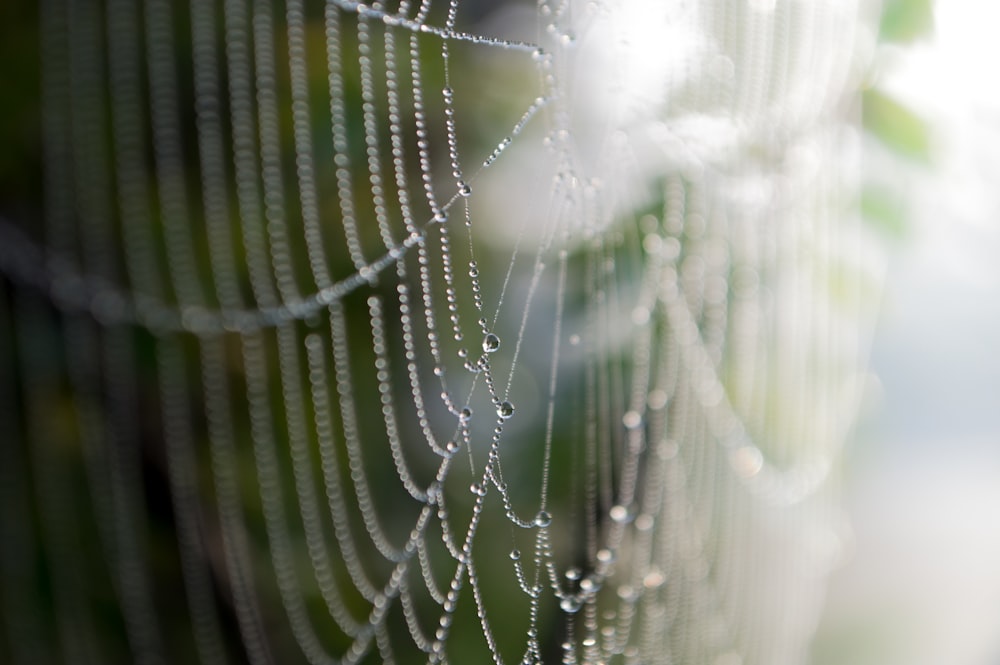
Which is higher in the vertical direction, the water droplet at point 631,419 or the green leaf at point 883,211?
the green leaf at point 883,211

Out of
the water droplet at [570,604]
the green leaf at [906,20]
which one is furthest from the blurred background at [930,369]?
the water droplet at [570,604]

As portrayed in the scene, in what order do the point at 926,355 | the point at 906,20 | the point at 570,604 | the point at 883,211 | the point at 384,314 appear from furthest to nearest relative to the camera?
the point at 926,355
the point at 883,211
the point at 906,20
the point at 384,314
the point at 570,604

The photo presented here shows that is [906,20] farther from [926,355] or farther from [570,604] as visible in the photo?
[570,604]

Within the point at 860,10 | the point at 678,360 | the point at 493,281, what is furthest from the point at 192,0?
the point at 860,10

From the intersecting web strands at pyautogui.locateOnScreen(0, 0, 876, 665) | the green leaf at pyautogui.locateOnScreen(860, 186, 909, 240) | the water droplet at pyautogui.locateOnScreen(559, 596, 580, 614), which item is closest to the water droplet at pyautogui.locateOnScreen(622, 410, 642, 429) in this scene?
the intersecting web strands at pyautogui.locateOnScreen(0, 0, 876, 665)

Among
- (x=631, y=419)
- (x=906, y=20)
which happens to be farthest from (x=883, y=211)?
(x=631, y=419)

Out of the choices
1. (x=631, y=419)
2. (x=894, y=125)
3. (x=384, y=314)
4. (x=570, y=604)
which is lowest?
(x=570, y=604)

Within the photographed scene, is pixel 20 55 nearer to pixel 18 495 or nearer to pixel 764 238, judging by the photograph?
pixel 18 495

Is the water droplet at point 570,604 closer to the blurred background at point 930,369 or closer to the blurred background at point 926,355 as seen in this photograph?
the blurred background at point 926,355
